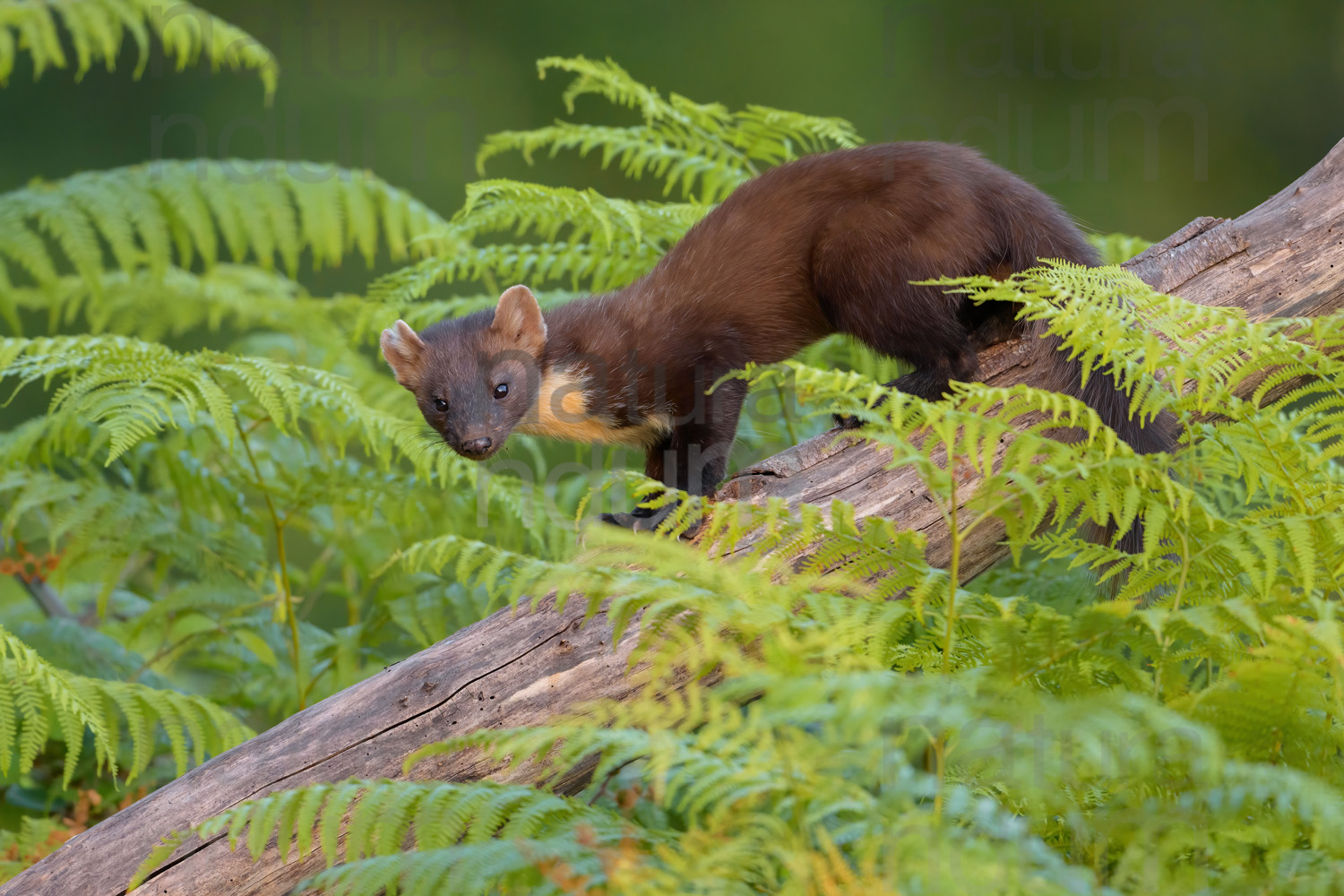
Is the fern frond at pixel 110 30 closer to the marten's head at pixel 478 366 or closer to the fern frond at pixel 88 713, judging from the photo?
the marten's head at pixel 478 366

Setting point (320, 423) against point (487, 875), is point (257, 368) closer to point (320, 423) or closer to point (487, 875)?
point (320, 423)

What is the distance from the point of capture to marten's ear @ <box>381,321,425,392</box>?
9.70 feet

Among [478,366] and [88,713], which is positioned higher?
[478,366]

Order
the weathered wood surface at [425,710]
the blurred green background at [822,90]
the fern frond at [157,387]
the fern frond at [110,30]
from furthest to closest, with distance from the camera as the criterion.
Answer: the blurred green background at [822,90] → the fern frond at [110,30] → the fern frond at [157,387] → the weathered wood surface at [425,710]

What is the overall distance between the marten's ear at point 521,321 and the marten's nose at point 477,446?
32 centimetres

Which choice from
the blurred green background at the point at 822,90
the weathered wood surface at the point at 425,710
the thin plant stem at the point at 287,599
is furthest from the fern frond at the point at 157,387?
the blurred green background at the point at 822,90

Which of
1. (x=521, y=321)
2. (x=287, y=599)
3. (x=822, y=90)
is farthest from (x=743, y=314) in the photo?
(x=822, y=90)

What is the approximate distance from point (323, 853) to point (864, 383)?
1182 mm

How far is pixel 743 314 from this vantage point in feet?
9.46

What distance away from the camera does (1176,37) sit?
292 inches

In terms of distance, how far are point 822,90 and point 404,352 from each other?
17.2 ft

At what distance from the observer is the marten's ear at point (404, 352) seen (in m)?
2.96

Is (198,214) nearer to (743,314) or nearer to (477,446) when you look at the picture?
(477,446)

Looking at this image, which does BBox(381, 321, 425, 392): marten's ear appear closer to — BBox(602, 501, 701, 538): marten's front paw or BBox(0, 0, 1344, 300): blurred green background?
BBox(602, 501, 701, 538): marten's front paw
